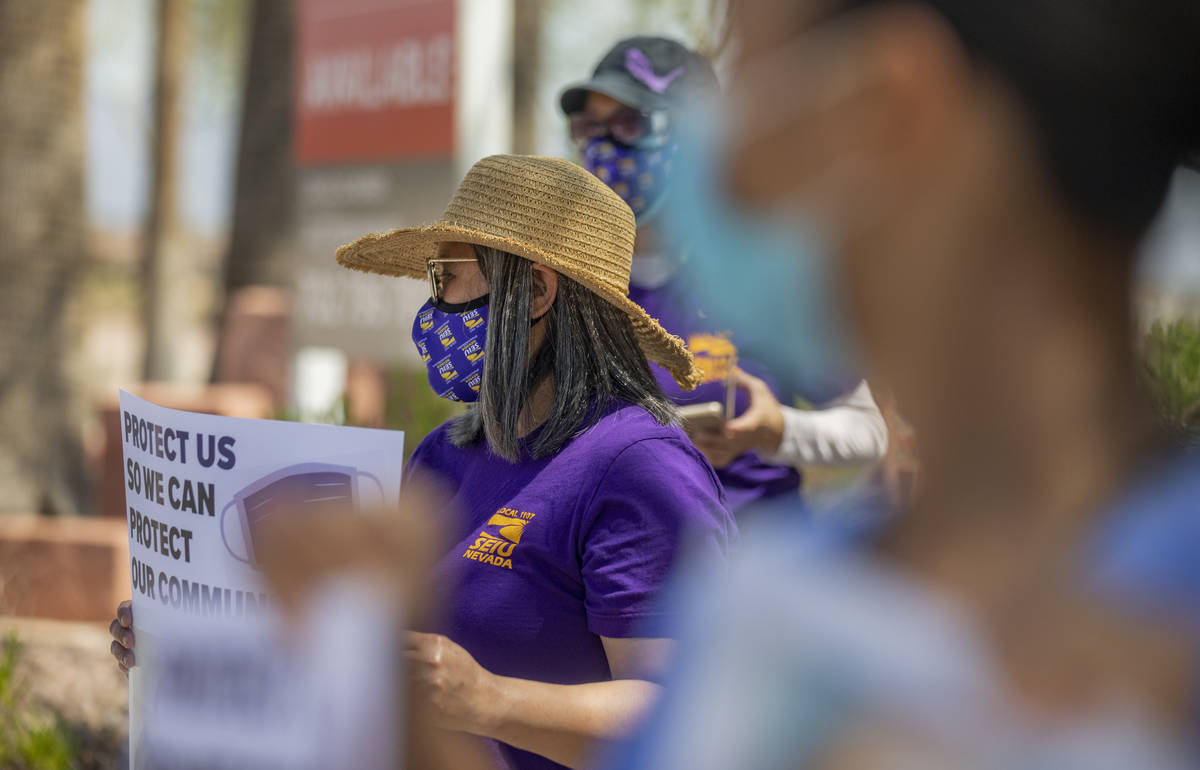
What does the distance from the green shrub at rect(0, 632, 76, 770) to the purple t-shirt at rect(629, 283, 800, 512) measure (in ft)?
8.73

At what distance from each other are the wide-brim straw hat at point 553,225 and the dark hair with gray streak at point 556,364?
5 centimetres

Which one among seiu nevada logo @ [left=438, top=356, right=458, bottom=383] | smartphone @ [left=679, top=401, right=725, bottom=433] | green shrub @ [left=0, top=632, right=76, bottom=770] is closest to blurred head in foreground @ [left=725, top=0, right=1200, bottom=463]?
seiu nevada logo @ [left=438, top=356, right=458, bottom=383]

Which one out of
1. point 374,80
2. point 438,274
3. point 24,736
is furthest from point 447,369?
point 374,80

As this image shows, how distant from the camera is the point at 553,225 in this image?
2201 mm

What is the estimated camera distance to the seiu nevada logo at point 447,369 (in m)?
2.29

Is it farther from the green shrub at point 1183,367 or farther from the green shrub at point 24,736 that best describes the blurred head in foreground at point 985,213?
the green shrub at point 24,736

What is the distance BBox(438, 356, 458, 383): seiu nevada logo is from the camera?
2293 millimetres

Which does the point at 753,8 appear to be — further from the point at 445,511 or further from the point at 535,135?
the point at 535,135

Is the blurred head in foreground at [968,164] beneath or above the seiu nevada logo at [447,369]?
above

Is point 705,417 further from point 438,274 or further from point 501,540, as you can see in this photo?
point 501,540

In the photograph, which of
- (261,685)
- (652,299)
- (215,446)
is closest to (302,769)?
(261,685)

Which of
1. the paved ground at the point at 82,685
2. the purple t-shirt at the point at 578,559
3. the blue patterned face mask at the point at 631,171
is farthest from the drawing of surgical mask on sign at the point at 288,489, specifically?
the paved ground at the point at 82,685

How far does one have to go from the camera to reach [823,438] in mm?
3000

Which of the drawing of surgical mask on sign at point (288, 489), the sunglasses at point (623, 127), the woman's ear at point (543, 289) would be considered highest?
the sunglasses at point (623, 127)
